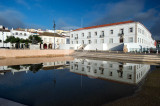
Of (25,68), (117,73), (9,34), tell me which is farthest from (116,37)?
(9,34)

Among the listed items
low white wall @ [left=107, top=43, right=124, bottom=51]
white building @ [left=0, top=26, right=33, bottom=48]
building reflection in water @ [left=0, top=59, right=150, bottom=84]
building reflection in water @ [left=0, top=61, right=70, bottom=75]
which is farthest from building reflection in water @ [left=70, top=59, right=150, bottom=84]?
white building @ [left=0, top=26, right=33, bottom=48]

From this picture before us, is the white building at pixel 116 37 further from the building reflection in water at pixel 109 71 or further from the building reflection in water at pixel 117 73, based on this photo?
the building reflection in water at pixel 117 73

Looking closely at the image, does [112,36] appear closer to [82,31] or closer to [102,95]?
[82,31]

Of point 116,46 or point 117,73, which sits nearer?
point 117,73

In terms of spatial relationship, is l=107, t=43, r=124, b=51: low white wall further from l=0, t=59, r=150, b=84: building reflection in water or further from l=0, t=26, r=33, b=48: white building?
l=0, t=26, r=33, b=48: white building

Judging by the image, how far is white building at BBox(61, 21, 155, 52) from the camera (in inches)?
1058

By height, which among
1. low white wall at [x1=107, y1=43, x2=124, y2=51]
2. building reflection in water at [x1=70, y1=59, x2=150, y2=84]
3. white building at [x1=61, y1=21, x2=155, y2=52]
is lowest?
building reflection in water at [x1=70, y1=59, x2=150, y2=84]

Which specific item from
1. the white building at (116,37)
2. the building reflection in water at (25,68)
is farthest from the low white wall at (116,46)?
the building reflection in water at (25,68)

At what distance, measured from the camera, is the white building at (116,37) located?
26867 millimetres

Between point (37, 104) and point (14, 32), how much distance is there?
4726 centimetres

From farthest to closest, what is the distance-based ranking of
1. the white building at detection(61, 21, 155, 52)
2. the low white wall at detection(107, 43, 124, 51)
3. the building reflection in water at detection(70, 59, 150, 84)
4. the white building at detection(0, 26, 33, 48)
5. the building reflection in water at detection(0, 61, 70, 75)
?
the white building at detection(0, 26, 33, 48) → the white building at detection(61, 21, 155, 52) → the low white wall at detection(107, 43, 124, 51) → the building reflection in water at detection(0, 61, 70, 75) → the building reflection in water at detection(70, 59, 150, 84)

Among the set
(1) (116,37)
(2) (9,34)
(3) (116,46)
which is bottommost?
(3) (116,46)

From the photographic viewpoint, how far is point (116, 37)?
30500 millimetres

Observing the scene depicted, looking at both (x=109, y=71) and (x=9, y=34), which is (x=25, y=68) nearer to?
(x=109, y=71)
